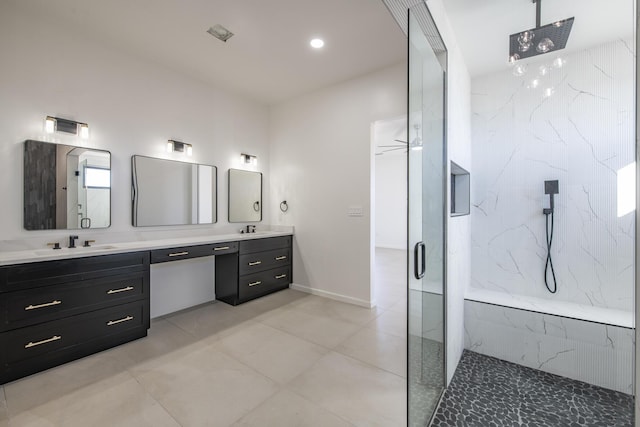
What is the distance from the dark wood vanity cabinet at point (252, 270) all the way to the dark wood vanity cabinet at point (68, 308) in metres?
1.06

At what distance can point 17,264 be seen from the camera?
77.8 inches

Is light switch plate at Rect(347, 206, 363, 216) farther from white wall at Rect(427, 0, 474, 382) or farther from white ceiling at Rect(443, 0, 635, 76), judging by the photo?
white ceiling at Rect(443, 0, 635, 76)

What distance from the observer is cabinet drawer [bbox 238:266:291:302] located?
3.62 meters

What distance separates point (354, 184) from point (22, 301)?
3.41 metres

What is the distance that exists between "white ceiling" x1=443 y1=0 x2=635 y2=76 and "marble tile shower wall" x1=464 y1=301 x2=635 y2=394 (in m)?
2.32

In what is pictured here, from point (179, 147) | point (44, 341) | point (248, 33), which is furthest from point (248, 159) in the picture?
point (44, 341)

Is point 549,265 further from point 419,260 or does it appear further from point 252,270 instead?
point 252,270

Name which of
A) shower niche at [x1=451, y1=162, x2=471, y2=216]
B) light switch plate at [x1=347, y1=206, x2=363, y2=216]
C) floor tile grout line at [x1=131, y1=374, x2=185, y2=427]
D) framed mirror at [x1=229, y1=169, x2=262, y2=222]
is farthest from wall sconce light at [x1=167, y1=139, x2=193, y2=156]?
shower niche at [x1=451, y1=162, x2=471, y2=216]

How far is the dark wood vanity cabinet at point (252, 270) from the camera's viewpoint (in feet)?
11.7

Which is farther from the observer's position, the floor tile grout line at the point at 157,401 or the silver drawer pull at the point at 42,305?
the silver drawer pull at the point at 42,305

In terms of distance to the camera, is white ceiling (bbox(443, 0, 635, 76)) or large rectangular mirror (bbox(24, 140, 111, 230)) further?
large rectangular mirror (bbox(24, 140, 111, 230))

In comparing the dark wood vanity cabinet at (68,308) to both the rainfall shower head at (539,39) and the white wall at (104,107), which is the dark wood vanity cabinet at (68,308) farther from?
the rainfall shower head at (539,39)

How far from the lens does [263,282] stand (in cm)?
388

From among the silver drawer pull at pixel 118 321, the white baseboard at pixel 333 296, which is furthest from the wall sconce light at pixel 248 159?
the silver drawer pull at pixel 118 321
